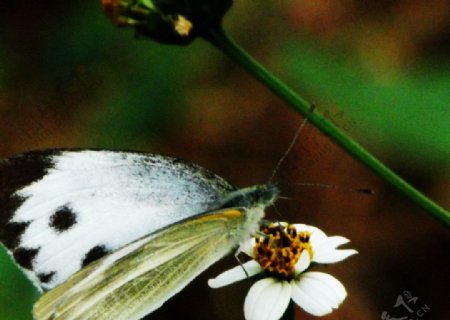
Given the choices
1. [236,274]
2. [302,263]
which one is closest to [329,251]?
[302,263]

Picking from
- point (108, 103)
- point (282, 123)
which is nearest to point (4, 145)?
point (108, 103)

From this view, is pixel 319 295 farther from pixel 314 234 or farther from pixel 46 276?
pixel 46 276

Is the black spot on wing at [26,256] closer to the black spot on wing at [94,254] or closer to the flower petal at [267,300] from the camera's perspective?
the black spot on wing at [94,254]

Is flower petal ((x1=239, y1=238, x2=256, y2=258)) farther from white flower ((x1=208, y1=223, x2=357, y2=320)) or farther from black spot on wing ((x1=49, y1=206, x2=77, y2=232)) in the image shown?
black spot on wing ((x1=49, y1=206, x2=77, y2=232))

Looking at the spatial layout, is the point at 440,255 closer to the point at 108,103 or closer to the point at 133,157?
the point at 108,103

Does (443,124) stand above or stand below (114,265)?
above

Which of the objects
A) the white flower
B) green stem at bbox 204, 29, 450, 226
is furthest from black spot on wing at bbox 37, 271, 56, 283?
green stem at bbox 204, 29, 450, 226
